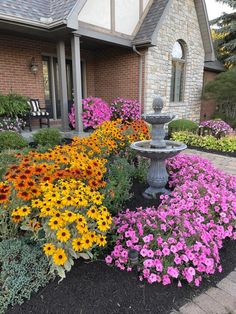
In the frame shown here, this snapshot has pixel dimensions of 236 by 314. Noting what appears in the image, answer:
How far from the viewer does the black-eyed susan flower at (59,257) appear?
62.4 inches

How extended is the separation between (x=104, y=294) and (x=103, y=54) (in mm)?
8396

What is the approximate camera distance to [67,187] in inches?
73.7

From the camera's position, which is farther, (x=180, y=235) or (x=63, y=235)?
(x=180, y=235)

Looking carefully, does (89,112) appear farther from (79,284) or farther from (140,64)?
(79,284)

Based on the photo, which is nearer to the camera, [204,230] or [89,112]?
[204,230]

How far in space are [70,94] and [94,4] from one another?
10.3 feet

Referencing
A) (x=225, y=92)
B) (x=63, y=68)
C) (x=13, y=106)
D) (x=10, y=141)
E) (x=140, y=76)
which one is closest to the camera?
(x=10, y=141)

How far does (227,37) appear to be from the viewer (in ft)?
46.2

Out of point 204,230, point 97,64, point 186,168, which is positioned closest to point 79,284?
point 204,230

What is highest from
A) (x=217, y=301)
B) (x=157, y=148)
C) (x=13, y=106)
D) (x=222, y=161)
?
(x=13, y=106)

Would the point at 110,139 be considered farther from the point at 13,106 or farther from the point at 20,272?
the point at 13,106

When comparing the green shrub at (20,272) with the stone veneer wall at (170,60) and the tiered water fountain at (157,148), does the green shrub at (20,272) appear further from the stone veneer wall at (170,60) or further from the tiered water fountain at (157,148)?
the stone veneer wall at (170,60)

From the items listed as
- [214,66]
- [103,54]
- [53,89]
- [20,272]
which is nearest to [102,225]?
[20,272]

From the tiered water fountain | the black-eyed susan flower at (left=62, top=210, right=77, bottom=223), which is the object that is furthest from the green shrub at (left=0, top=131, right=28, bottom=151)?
the black-eyed susan flower at (left=62, top=210, right=77, bottom=223)
